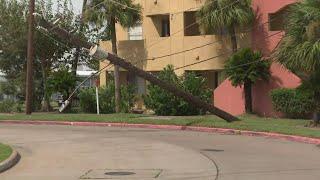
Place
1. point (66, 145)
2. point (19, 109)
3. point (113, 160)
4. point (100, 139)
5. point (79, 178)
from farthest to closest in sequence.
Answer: point (19, 109)
point (100, 139)
point (66, 145)
point (113, 160)
point (79, 178)

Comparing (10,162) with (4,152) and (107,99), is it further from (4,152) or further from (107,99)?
(107,99)

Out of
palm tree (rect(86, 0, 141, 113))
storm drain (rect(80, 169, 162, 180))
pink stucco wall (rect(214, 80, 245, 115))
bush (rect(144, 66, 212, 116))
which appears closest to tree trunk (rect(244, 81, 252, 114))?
pink stucco wall (rect(214, 80, 245, 115))

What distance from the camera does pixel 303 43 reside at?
2452cm

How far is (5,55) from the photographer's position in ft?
148

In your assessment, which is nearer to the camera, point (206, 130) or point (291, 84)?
point (206, 130)

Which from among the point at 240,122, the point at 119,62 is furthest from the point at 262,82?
the point at 119,62

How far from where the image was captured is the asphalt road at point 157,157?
13250 mm

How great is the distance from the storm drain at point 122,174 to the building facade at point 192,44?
1953 cm

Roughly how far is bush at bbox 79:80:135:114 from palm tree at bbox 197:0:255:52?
7.51 m

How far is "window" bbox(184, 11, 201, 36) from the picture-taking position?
3853 centimetres

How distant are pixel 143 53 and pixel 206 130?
47.8ft

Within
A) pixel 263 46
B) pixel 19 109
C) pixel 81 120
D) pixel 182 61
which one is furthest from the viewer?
pixel 19 109

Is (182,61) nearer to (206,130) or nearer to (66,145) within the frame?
(206,130)

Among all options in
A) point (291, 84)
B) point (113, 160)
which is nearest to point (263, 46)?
point (291, 84)
